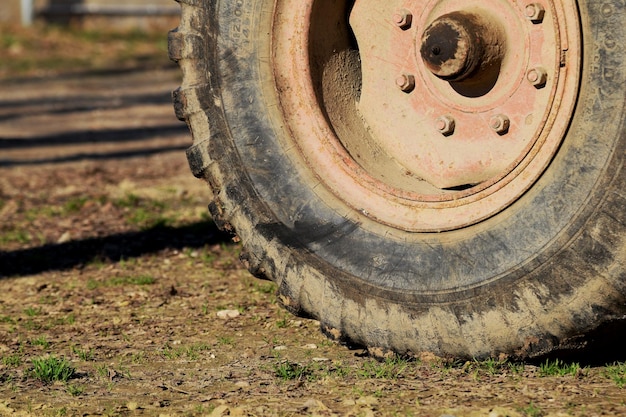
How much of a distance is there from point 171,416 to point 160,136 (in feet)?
21.2

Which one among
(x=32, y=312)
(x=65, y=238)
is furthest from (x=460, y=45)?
(x=65, y=238)

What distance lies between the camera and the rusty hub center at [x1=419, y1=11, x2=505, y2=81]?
3430mm

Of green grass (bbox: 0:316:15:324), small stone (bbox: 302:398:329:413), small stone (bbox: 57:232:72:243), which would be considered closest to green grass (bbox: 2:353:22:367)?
green grass (bbox: 0:316:15:324)

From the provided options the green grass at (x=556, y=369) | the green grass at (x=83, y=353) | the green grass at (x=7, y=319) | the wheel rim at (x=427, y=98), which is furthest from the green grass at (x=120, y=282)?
the green grass at (x=556, y=369)

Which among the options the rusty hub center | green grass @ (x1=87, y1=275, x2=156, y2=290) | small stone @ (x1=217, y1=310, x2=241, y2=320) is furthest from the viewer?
green grass @ (x1=87, y1=275, x2=156, y2=290)

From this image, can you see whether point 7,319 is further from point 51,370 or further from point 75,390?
point 75,390

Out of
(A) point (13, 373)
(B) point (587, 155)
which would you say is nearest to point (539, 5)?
(B) point (587, 155)

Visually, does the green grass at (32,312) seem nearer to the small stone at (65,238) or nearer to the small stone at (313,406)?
the small stone at (65,238)

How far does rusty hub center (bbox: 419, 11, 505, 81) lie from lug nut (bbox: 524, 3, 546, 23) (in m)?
0.15

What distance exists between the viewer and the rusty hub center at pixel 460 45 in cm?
343

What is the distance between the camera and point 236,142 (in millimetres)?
3924

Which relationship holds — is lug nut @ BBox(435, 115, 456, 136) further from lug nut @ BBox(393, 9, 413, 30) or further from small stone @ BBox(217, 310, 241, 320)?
small stone @ BBox(217, 310, 241, 320)

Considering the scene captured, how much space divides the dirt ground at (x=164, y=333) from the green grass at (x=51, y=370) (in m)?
0.02

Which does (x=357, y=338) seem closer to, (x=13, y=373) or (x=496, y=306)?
(x=496, y=306)
